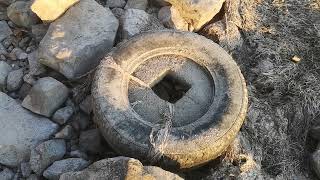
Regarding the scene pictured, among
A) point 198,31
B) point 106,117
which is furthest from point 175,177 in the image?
point 198,31

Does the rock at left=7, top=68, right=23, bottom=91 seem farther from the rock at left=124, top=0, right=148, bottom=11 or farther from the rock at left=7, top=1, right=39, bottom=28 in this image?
the rock at left=124, top=0, right=148, bottom=11

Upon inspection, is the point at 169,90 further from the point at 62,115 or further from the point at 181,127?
the point at 62,115

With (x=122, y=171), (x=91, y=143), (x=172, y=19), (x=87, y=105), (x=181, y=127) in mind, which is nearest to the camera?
(x=122, y=171)

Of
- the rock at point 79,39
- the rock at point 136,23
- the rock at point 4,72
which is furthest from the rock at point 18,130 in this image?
the rock at point 136,23

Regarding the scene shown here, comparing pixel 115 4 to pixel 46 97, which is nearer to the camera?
pixel 46 97

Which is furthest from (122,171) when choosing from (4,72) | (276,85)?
(276,85)

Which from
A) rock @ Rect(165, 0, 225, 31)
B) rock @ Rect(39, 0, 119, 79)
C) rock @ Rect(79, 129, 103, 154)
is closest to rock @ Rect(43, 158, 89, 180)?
rock @ Rect(79, 129, 103, 154)
